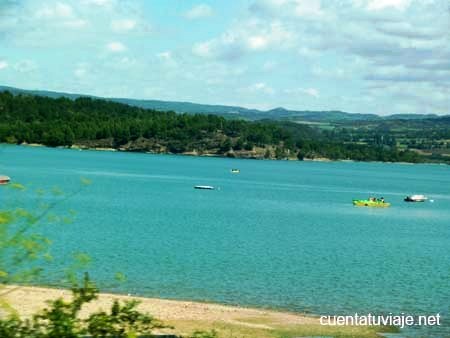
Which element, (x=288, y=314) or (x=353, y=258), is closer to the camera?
(x=288, y=314)

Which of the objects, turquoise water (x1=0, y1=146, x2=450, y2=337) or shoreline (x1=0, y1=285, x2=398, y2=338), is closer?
shoreline (x1=0, y1=285, x2=398, y2=338)

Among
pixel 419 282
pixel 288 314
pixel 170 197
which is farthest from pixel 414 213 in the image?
pixel 288 314

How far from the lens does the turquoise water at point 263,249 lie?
109 feet

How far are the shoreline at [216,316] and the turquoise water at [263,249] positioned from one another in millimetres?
1556

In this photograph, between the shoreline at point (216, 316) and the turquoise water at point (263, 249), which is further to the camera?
the turquoise water at point (263, 249)

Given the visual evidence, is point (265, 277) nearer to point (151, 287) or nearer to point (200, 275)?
point (200, 275)

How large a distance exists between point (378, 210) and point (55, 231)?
55609 millimetres

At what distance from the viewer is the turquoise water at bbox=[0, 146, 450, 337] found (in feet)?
109

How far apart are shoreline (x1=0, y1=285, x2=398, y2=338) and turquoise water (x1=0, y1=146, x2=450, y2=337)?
1.56m

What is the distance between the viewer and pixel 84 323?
334 inches

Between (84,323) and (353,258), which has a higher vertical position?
(84,323)

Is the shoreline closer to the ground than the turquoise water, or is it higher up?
higher up

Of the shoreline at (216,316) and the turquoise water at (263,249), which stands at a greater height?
the shoreline at (216,316)

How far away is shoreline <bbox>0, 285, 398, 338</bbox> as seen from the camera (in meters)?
25.6
